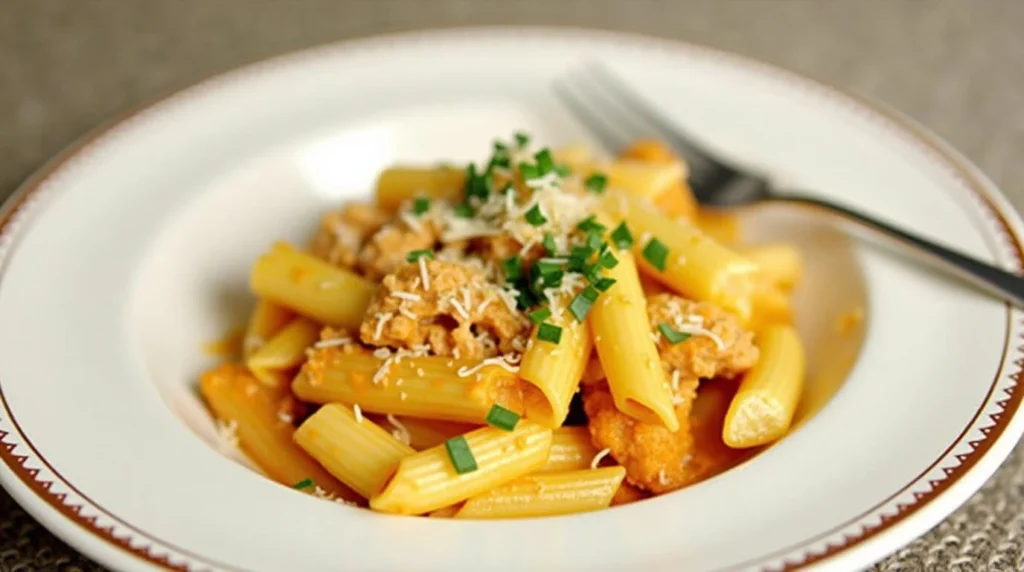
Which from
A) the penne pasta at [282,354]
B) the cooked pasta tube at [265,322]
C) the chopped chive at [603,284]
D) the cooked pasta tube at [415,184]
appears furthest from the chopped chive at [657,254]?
the cooked pasta tube at [265,322]

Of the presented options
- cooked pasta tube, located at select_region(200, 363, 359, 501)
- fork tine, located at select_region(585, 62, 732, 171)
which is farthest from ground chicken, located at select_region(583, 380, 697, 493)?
fork tine, located at select_region(585, 62, 732, 171)

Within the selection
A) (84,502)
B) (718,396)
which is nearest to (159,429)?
(84,502)

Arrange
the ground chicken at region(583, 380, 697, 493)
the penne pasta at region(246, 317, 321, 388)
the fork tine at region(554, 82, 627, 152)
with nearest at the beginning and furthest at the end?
the ground chicken at region(583, 380, 697, 493) → the penne pasta at region(246, 317, 321, 388) → the fork tine at region(554, 82, 627, 152)

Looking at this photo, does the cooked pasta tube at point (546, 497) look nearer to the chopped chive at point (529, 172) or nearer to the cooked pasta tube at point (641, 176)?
the chopped chive at point (529, 172)

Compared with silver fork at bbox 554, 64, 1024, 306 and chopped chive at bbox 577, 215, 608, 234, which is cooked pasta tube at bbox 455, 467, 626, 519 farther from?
silver fork at bbox 554, 64, 1024, 306

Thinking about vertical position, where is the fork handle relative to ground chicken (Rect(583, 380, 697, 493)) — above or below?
above

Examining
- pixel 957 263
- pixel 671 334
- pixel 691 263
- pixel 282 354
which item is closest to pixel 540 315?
pixel 671 334

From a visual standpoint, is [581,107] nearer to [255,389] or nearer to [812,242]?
[812,242]
